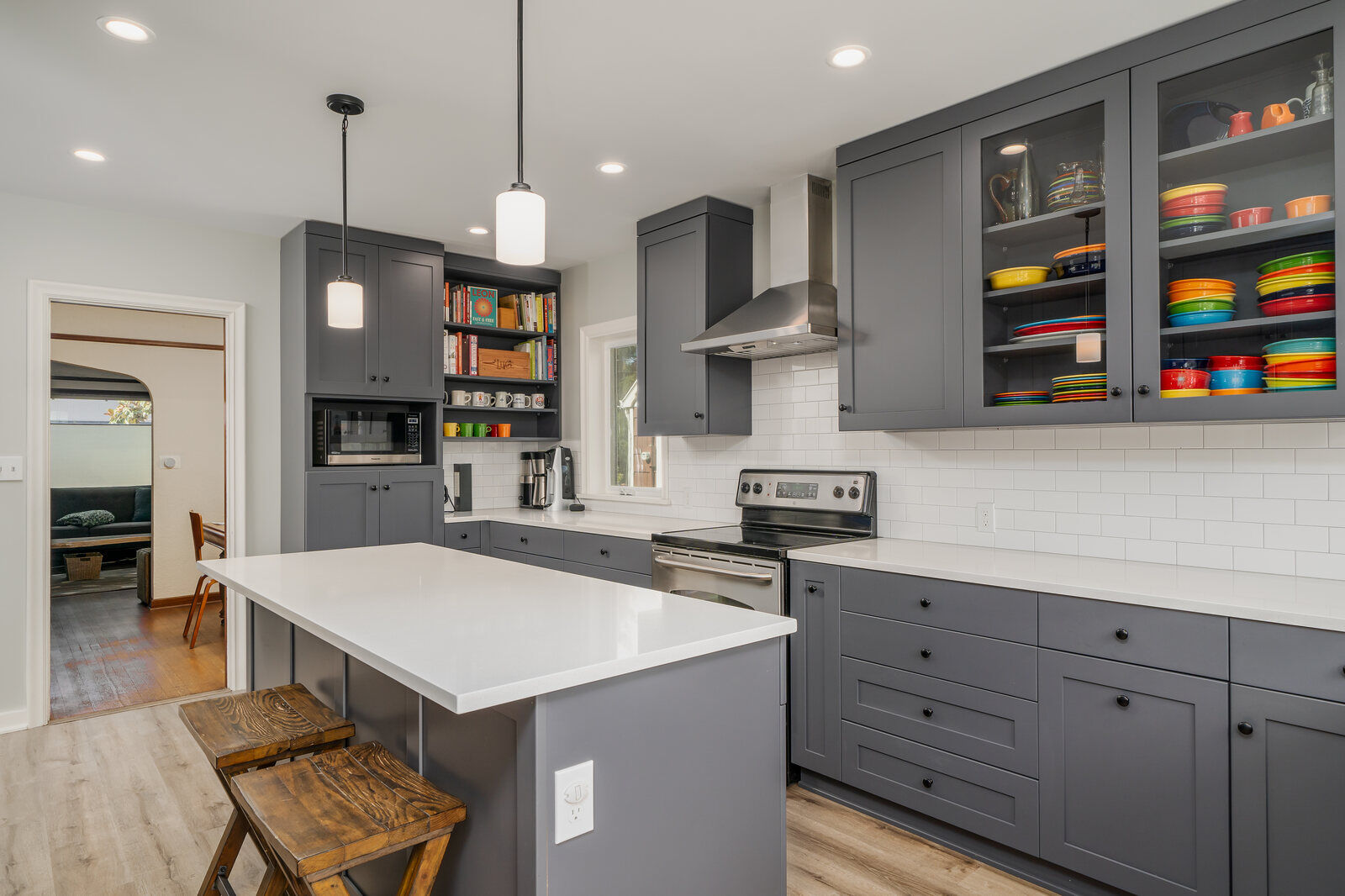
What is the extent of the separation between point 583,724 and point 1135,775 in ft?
5.25

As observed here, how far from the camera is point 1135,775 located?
204 centimetres

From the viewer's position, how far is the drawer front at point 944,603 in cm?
226

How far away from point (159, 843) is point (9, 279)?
2.72 meters

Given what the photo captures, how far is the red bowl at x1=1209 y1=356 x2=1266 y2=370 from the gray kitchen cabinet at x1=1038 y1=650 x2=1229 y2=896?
0.86 meters

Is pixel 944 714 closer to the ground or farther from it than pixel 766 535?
closer to the ground

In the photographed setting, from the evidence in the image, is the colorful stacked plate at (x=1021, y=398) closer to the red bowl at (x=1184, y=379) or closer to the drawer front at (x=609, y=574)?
the red bowl at (x=1184, y=379)

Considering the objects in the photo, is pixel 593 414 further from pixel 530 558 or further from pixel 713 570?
pixel 713 570

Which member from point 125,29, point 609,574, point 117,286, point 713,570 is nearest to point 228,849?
point 713,570

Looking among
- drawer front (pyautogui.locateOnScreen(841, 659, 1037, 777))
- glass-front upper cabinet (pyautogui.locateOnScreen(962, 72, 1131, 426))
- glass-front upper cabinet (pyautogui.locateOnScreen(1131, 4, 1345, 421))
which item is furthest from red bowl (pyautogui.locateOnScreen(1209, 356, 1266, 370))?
drawer front (pyautogui.locateOnScreen(841, 659, 1037, 777))

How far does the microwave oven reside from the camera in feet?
13.6

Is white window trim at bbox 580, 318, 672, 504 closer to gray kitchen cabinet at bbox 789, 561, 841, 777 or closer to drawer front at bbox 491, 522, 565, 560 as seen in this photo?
drawer front at bbox 491, 522, 565, 560

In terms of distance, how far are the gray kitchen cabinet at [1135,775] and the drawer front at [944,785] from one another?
2.9 inches

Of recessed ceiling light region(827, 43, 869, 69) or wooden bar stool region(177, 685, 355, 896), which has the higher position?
recessed ceiling light region(827, 43, 869, 69)

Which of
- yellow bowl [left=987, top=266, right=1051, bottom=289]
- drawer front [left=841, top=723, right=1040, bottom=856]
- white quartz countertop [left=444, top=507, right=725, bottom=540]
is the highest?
yellow bowl [left=987, top=266, right=1051, bottom=289]
